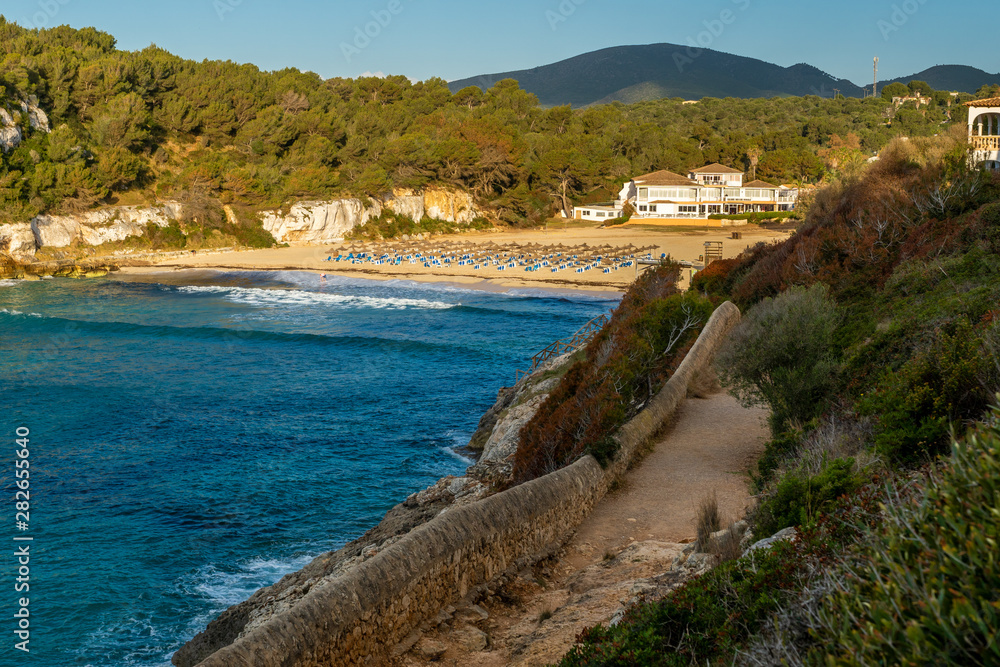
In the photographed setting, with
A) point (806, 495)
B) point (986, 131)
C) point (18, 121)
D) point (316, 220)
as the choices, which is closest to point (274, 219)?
point (316, 220)

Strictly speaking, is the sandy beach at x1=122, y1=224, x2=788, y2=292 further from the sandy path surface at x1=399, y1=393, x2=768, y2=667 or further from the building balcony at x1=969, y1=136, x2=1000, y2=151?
the sandy path surface at x1=399, y1=393, x2=768, y2=667

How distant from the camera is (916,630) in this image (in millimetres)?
2471

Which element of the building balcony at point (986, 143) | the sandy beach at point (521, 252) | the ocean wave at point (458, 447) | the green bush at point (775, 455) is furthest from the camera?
the sandy beach at point (521, 252)

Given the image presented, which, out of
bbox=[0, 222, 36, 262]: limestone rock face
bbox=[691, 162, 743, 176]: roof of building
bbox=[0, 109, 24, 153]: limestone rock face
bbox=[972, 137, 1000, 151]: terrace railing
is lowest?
bbox=[0, 222, 36, 262]: limestone rock face

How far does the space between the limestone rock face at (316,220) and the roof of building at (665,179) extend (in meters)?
28.1

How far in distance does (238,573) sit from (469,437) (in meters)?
8.21

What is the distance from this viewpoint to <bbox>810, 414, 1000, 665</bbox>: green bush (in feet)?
8.21

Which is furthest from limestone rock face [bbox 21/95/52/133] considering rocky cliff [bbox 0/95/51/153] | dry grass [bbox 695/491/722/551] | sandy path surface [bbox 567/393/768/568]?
dry grass [bbox 695/491/722/551]

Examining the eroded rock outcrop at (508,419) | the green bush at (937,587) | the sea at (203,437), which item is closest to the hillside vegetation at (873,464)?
the green bush at (937,587)

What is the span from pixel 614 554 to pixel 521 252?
4725cm

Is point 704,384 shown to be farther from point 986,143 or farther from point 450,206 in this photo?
point 450,206

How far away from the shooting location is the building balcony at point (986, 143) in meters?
27.1

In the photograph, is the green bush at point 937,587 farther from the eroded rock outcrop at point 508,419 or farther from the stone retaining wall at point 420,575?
the eroded rock outcrop at point 508,419

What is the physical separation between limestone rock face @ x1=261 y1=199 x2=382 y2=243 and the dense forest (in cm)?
139
